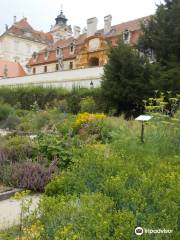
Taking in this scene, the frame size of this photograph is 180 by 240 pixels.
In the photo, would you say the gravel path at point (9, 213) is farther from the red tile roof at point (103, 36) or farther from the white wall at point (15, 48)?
the white wall at point (15, 48)

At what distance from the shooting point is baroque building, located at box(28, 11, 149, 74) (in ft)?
140

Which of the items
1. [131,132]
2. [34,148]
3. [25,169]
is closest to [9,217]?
[25,169]

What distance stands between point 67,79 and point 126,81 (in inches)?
563

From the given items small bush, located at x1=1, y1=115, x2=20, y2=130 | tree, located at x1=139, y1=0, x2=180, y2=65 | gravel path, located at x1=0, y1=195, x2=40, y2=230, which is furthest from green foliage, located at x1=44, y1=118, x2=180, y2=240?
tree, located at x1=139, y1=0, x2=180, y2=65

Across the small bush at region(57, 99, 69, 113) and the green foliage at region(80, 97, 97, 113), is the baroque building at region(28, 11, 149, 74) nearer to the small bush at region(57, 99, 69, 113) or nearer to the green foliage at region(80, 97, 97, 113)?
the small bush at region(57, 99, 69, 113)

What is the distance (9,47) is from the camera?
72.3 meters

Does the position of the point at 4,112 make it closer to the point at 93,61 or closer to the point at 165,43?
the point at 165,43

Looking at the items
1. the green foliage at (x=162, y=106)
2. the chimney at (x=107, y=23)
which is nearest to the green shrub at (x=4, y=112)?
the green foliage at (x=162, y=106)

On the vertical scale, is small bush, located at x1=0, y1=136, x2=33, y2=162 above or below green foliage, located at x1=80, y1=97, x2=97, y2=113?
above

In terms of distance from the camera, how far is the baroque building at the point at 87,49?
42537 mm

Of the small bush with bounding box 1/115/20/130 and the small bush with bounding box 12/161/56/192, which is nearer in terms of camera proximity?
the small bush with bounding box 12/161/56/192

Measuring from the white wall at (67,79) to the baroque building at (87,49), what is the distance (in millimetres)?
3856

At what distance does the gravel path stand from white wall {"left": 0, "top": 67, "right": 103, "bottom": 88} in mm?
22064

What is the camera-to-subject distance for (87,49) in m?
45.2
